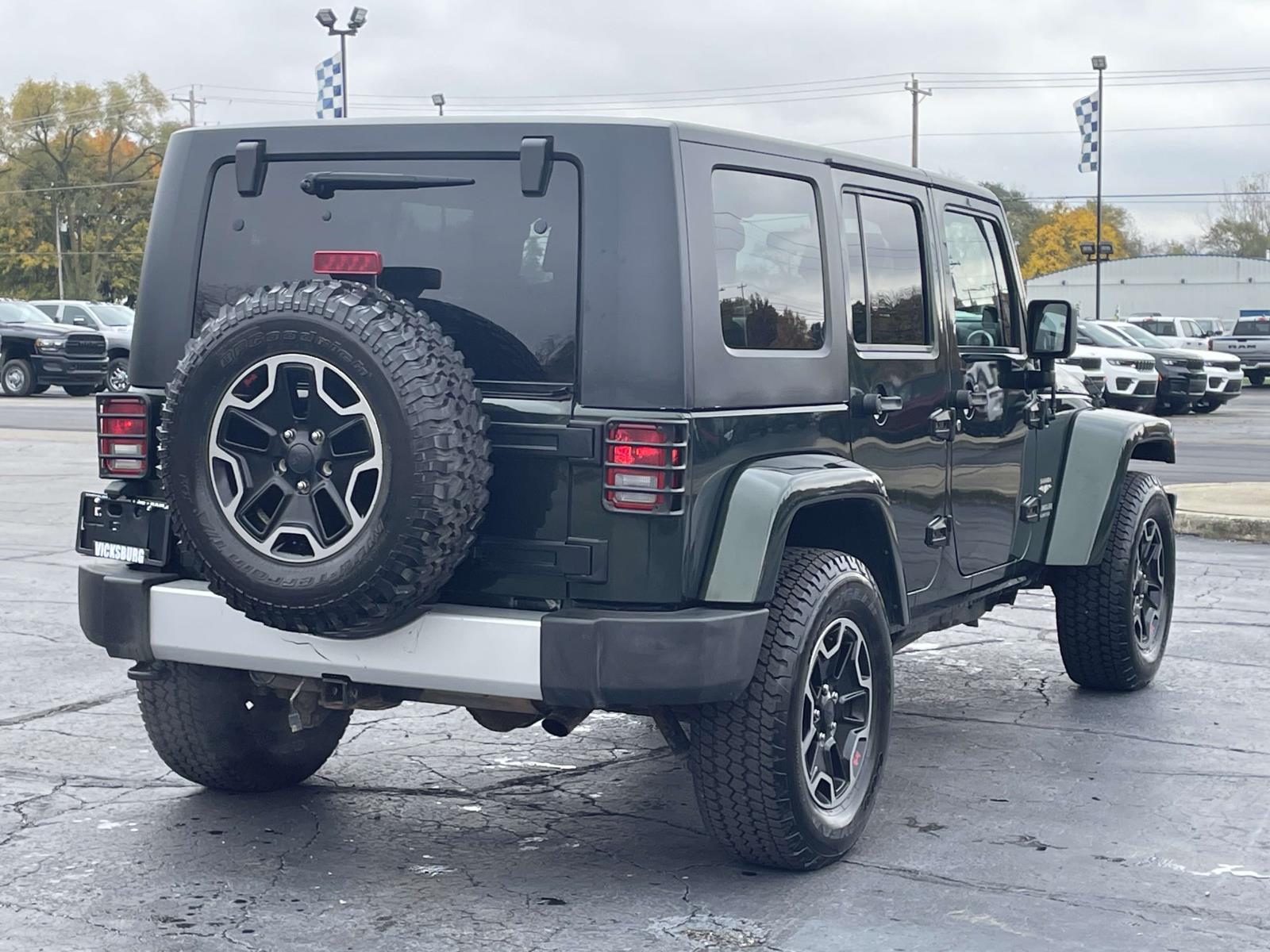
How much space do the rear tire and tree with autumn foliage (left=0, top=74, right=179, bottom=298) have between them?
266ft

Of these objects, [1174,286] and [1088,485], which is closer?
[1088,485]

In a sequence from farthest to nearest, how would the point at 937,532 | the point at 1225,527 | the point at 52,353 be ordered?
the point at 52,353 < the point at 1225,527 < the point at 937,532

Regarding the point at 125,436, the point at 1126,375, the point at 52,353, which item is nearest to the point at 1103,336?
the point at 1126,375

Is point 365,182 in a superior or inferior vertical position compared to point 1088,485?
superior

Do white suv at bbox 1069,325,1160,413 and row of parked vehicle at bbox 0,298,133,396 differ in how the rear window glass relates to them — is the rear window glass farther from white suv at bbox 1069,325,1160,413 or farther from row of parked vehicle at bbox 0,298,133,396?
row of parked vehicle at bbox 0,298,133,396

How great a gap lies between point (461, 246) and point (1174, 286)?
3477 inches

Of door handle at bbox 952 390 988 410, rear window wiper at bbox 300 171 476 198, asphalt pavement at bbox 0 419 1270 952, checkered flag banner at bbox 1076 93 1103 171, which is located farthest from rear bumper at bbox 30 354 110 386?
checkered flag banner at bbox 1076 93 1103 171

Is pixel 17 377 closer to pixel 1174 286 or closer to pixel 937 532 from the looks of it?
pixel 937 532

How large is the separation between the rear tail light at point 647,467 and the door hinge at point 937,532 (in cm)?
162

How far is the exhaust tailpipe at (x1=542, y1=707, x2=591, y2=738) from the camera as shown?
4.35 meters

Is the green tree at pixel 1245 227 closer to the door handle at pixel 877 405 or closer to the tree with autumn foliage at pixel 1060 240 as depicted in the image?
the tree with autumn foliage at pixel 1060 240

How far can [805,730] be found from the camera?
14.8 feet

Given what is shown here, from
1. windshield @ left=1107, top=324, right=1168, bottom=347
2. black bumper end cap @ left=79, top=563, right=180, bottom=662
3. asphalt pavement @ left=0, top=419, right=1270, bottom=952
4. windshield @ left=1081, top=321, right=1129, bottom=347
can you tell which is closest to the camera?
asphalt pavement @ left=0, top=419, right=1270, bottom=952

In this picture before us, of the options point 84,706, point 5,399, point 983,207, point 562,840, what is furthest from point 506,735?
point 5,399
